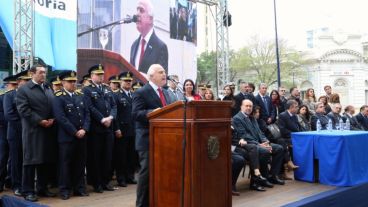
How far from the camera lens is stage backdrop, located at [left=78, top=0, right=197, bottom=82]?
10.0 metres

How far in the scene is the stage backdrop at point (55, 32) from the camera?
7668 millimetres

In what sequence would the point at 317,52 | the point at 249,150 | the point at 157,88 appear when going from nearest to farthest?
the point at 157,88 < the point at 249,150 < the point at 317,52

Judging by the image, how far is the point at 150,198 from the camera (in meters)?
3.07

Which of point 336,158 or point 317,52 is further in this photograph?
point 317,52

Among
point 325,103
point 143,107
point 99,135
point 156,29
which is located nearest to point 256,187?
point 99,135

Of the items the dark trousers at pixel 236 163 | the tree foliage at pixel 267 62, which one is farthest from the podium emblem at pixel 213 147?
the tree foliage at pixel 267 62

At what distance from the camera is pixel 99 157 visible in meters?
4.52

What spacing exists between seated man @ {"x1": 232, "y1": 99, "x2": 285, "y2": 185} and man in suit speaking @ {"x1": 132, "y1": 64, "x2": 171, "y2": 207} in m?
1.81

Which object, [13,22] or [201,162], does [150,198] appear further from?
[13,22]

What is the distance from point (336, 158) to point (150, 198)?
111 inches

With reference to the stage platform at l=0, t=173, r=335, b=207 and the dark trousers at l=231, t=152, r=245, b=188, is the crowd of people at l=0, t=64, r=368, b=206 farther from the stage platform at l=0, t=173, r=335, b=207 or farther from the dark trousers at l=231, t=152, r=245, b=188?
the stage platform at l=0, t=173, r=335, b=207

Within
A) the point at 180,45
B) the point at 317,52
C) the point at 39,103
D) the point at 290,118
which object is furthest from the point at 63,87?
the point at 317,52

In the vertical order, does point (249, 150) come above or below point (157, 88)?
below

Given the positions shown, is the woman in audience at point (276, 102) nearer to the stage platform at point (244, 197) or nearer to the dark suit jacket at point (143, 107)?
the stage platform at point (244, 197)
